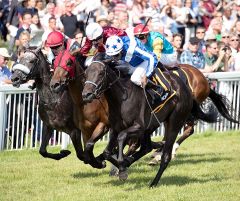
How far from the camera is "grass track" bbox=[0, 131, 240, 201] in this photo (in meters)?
9.84

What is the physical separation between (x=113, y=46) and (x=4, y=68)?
168 inches

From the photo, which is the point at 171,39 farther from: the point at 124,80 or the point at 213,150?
the point at 124,80

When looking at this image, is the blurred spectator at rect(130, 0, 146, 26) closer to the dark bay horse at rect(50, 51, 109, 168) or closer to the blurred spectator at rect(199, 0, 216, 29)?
the blurred spectator at rect(199, 0, 216, 29)

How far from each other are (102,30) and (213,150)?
4.51 metres

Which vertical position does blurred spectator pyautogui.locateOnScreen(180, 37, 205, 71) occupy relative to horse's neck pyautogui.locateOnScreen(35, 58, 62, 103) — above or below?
below

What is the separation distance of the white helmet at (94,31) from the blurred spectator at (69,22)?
7527 mm

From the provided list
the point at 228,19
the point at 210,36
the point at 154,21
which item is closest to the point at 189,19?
the point at 228,19

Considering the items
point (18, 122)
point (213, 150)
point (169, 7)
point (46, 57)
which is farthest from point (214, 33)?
point (46, 57)

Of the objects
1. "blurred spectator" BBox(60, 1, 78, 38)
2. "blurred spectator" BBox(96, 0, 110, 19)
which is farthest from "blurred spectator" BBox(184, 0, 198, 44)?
"blurred spectator" BBox(60, 1, 78, 38)

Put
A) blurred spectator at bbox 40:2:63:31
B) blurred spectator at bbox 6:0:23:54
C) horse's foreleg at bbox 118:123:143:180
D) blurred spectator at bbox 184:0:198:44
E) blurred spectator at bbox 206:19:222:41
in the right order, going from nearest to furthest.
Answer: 1. horse's foreleg at bbox 118:123:143:180
2. blurred spectator at bbox 40:2:63:31
3. blurred spectator at bbox 6:0:23:54
4. blurred spectator at bbox 206:19:222:41
5. blurred spectator at bbox 184:0:198:44

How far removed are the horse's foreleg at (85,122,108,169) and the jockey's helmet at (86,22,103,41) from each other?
1237mm

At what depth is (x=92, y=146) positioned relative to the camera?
1046 centimetres

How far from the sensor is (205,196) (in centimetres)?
980

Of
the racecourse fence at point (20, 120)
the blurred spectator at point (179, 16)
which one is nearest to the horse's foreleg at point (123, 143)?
the racecourse fence at point (20, 120)
